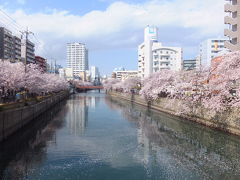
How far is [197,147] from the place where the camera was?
830 inches

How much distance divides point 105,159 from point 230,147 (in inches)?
378

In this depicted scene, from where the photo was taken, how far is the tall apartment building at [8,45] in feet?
275

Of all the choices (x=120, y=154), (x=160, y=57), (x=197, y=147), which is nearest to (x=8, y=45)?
(x=160, y=57)

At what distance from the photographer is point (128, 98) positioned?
79.6 meters

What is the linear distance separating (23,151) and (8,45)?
76113mm

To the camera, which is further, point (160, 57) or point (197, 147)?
point (160, 57)

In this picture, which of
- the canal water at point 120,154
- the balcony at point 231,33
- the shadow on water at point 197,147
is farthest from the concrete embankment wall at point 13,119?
the balcony at point 231,33

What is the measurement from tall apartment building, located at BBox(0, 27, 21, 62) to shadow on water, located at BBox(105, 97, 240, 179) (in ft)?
207

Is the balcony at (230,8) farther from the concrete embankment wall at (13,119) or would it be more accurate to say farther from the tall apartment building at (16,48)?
the tall apartment building at (16,48)

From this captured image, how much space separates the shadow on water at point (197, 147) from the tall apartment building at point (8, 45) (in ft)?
207

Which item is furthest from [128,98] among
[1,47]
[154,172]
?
[154,172]

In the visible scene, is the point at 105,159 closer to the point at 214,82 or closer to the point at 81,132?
the point at 81,132

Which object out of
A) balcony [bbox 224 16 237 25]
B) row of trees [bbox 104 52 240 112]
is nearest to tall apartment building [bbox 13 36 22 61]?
row of trees [bbox 104 52 240 112]

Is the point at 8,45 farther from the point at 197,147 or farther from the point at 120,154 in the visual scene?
the point at 197,147
